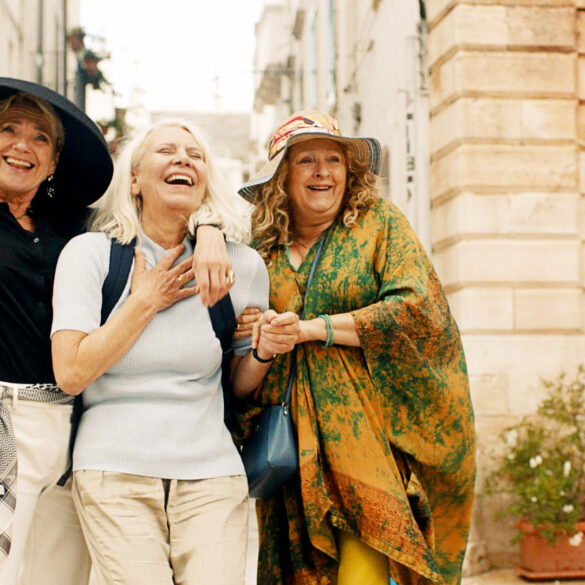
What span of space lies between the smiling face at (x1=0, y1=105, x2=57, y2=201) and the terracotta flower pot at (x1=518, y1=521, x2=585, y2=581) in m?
4.24

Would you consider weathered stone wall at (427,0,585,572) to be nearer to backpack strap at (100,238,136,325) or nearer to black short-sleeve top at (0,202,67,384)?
backpack strap at (100,238,136,325)

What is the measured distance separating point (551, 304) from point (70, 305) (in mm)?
4403

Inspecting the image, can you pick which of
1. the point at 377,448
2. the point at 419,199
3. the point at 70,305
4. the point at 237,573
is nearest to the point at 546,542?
the point at 419,199

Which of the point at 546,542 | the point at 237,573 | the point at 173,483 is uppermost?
the point at 173,483

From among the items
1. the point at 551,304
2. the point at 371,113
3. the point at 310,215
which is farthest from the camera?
the point at 371,113

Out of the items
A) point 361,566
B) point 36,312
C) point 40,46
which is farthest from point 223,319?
point 40,46

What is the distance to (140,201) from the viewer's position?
2.96 meters

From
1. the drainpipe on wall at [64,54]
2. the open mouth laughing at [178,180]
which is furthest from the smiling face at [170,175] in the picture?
the drainpipe on wall at [64,54]

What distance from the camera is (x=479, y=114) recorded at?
6352 millimetres

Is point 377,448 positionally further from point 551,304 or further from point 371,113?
point 371,113

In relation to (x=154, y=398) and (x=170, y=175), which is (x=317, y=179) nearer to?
(x=170, y=175)

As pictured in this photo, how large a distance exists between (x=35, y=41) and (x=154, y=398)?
13164 millimetres

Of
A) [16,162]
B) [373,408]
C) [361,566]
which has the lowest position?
[361,566]

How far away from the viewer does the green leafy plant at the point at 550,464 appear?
5762 mm
